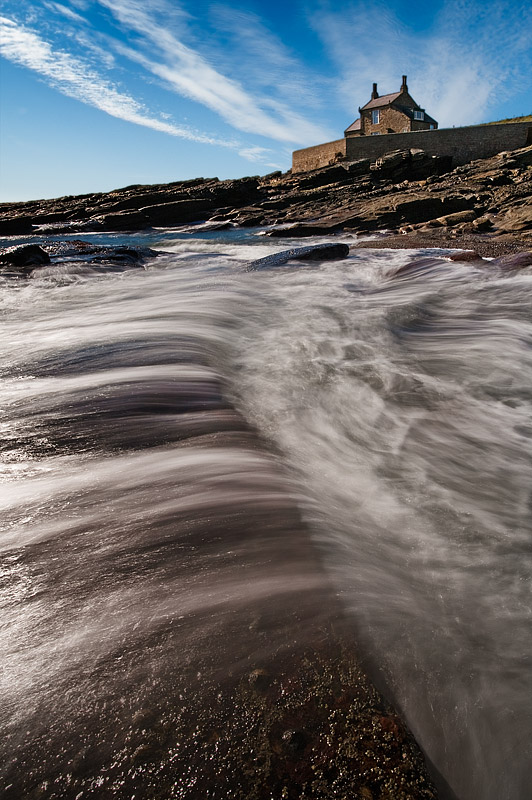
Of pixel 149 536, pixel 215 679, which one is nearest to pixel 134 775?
pixel 215 679

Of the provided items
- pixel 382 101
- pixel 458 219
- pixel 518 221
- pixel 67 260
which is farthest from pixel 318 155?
pixel 67 260

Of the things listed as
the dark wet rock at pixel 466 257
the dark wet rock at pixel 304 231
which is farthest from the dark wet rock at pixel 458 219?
the dark wet rock at pixel 466 257

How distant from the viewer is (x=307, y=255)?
11.3 meters

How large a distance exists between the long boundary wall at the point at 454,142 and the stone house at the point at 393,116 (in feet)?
36.8

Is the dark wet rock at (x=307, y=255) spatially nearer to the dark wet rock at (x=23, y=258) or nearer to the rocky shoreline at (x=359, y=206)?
the rocky shoreline at (x=359, y=206)

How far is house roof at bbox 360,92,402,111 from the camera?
46.8 metres

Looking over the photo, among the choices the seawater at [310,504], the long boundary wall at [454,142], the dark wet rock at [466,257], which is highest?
the long boundary wall at [454,142]

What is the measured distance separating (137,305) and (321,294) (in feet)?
10.7

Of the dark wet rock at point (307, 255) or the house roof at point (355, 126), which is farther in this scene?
the house roof at point (355, 126)

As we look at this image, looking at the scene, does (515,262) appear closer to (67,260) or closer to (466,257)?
(466,257)

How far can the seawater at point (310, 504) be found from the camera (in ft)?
4.41

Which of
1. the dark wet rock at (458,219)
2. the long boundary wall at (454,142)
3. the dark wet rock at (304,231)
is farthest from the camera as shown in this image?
the long boundary wall at (454,142)

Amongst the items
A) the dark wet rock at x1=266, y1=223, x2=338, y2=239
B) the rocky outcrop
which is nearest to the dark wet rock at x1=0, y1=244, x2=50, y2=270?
the rocky outcrop

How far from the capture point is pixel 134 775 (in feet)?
3.45
